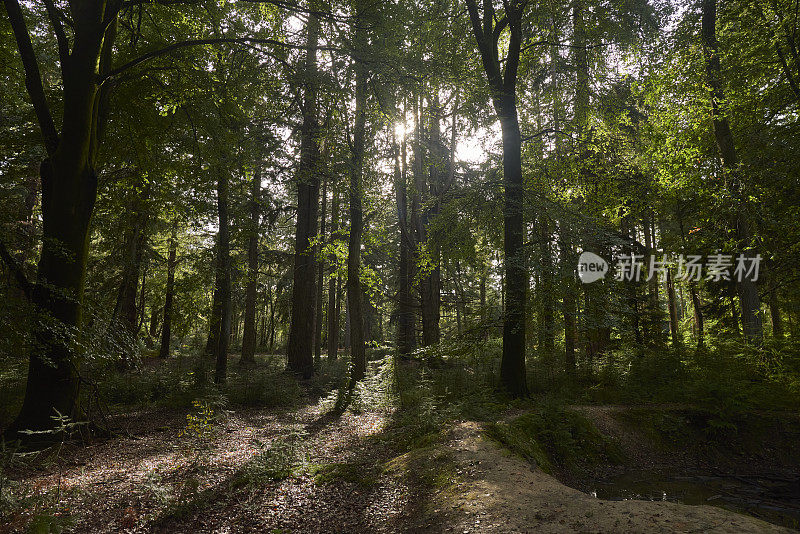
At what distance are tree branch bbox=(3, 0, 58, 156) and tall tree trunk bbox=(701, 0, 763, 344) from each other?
1448 cm

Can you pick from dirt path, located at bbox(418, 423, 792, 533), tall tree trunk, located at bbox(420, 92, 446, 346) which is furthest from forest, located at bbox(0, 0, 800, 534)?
tall tree trunk, located at bbox(420, 92, 446, 346)

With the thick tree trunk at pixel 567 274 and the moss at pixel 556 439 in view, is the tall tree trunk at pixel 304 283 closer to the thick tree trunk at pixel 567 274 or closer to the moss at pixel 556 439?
the thick tree trunk at pixel 567 274

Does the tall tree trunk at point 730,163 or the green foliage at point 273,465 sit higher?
the tall tree trunk at point 730,163

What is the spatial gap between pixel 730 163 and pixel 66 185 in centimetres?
1516

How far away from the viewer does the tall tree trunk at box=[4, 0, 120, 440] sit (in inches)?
266

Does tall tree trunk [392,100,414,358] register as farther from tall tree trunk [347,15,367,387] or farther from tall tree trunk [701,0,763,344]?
tall tree trunk [701,0,763,344]

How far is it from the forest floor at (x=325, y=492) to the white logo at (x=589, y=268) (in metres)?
4.62

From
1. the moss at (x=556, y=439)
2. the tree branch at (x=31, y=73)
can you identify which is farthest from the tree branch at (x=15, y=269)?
the moss at (x=556, y=439)

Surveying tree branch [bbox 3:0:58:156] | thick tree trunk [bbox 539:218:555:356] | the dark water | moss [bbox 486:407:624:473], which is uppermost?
tree branch [bbox 3:0:58:156]

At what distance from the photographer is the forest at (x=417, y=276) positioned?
5.20 m

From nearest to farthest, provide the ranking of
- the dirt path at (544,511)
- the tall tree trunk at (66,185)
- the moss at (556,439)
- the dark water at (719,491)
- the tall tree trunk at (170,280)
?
the dirt path at (544,511), the dark water at (719,491), the tall tree trunk at (66,185), the moss at (556,439), the tall tree trunk at (170,280)

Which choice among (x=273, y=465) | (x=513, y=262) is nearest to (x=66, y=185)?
(x=273, y=465)

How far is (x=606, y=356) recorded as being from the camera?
1161cm

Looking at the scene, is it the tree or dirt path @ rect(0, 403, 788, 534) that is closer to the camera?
dirt path @ rect(0, 403, 788, 534)
